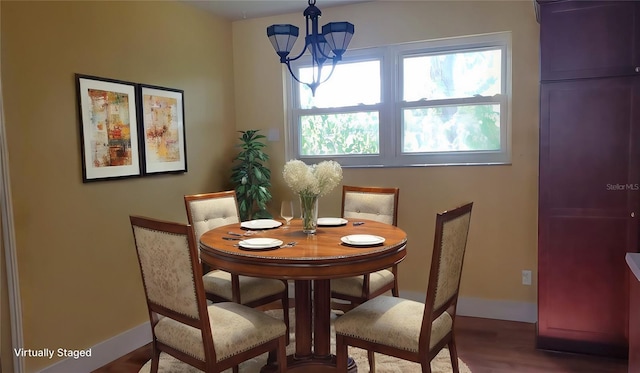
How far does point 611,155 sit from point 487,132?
3.12ft

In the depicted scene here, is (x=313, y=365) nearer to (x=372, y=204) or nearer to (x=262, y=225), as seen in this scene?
(x=262, y=225)

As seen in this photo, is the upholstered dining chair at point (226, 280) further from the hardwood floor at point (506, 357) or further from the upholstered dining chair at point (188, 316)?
the hardwood floor at point (506, 357)

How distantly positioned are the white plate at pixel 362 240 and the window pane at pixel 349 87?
1.84 metres

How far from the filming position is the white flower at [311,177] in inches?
92.9

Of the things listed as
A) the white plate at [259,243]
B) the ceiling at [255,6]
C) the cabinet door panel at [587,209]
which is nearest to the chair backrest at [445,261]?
the white plate at [259,243]

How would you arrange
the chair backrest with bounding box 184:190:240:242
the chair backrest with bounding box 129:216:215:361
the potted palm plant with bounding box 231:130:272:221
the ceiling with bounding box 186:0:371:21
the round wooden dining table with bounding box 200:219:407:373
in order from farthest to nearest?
the potted palm plant with bounding box 231:130:272:221 → the ceiling with bounding box 186:0:371:21 → the chair backrest with bounding box 184:190:240:242 → the round wooden dining table with bounding box 200:219:407:373 → the chair backrest with bounding box 129:216:215:361

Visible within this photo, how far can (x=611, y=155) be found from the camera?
2.65 metres

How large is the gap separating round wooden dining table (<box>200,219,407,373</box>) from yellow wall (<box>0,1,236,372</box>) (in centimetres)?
87

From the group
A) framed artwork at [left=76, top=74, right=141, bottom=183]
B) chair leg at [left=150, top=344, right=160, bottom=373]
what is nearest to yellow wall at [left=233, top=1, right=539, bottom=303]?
framed artwork at [left=76, top=74, right=141, bottom=183]

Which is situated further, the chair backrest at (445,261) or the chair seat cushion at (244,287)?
the chair seat cushion at (244,287)

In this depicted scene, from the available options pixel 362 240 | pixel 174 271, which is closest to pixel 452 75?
pixel 362 240

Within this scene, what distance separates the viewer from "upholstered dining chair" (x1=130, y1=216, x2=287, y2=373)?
1831mm

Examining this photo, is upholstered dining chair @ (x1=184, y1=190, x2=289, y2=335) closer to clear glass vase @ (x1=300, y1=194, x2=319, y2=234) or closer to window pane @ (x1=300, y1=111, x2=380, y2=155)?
clear glass vase @ (x1=300, y1=194, x2=319, y2=234)

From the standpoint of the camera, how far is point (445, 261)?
76.5 inches
